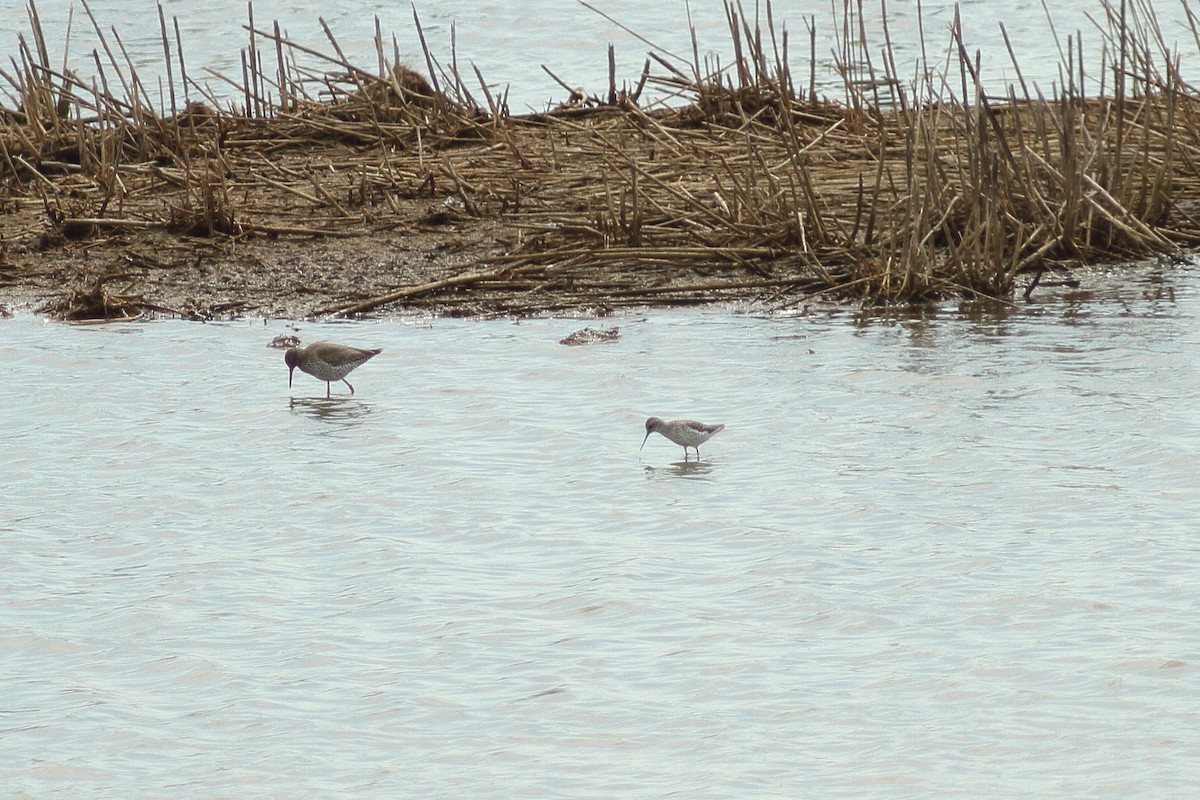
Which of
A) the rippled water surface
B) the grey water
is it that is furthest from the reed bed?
the grey water

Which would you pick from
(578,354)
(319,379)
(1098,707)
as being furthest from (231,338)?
(1098,707)

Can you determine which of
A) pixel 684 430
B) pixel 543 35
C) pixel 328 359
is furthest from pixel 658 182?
pixel 543 35

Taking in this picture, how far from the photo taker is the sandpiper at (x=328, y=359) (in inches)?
348

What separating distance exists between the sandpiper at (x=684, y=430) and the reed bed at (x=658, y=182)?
2.76 meters

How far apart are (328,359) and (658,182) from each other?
2899 millimetres

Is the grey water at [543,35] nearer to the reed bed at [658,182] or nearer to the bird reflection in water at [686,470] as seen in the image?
the reed bed at [658,182]

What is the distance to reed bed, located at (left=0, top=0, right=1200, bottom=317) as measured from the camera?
1047cm

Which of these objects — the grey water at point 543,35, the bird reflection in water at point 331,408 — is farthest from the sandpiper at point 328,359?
the grey water at point 543,35

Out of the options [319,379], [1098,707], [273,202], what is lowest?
[1098,707]

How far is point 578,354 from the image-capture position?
9.61 meters

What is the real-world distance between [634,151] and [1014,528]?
24.0 ft

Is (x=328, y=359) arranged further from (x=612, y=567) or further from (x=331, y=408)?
(x=612, y=567)

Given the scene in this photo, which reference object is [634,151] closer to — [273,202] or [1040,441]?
[273,202]

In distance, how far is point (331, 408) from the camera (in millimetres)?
8945
